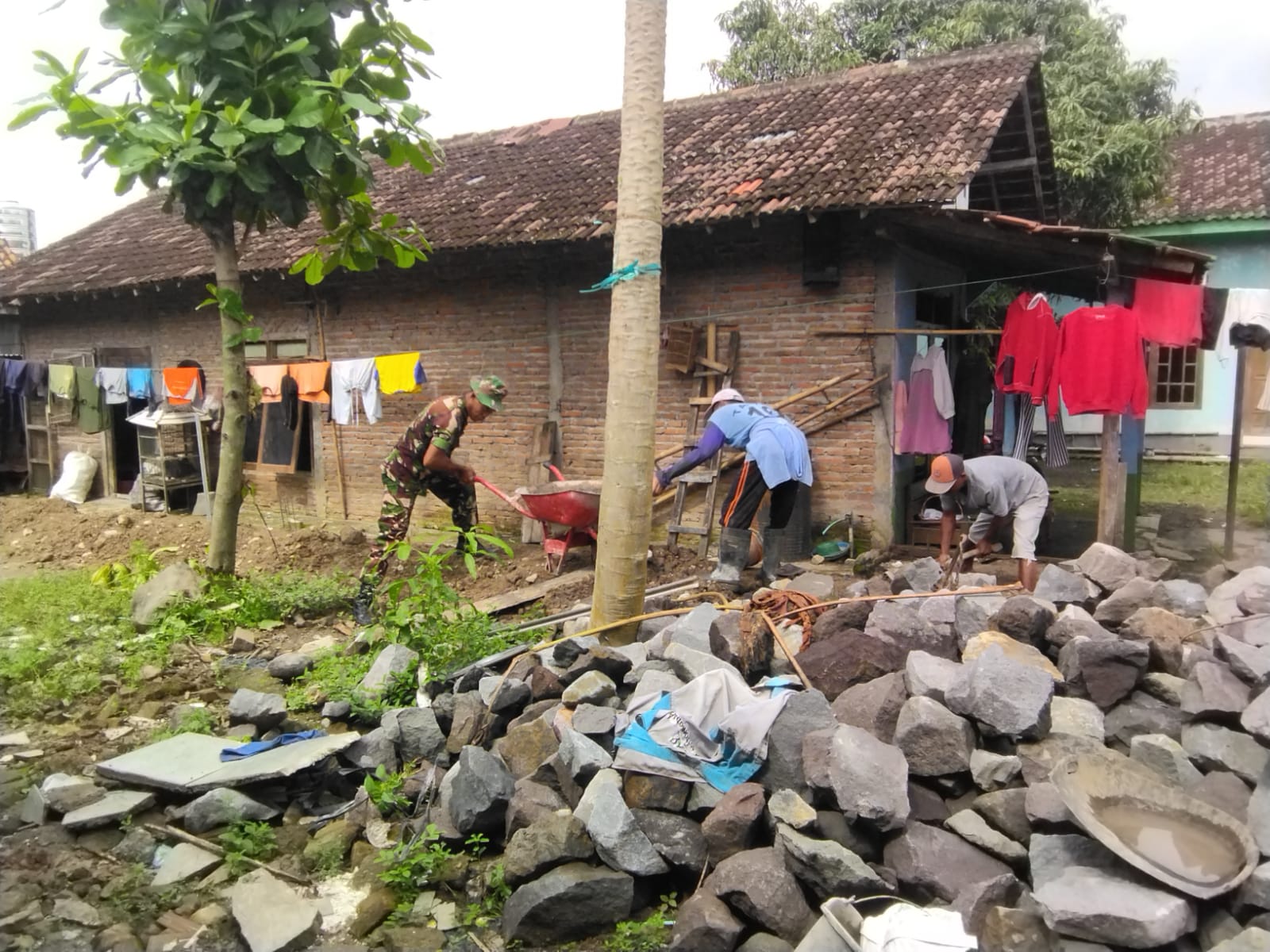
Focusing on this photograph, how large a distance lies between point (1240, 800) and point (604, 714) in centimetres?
231

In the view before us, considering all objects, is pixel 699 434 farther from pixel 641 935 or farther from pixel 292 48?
pixel 641 935

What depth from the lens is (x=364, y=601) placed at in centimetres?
646

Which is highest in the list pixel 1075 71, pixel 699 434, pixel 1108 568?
pixel 1075 71

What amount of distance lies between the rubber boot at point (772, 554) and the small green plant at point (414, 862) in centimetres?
377

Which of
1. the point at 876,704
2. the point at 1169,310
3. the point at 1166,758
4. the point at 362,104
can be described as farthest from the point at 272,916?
the point at 1169,310

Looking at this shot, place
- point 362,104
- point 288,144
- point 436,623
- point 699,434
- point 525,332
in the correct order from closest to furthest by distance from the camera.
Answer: point 436,623 < point 288,144 < point 362,104 < point 699,434 < point 525,332

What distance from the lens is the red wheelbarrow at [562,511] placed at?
7.30 metres

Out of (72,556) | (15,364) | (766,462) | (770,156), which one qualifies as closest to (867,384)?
(766,462)

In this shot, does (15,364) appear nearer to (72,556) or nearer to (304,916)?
(72,556)

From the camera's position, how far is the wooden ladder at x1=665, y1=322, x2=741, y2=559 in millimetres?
8078

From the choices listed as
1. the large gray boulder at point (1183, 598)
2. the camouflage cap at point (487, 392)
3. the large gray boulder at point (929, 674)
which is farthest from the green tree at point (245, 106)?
the large gray boulder at point (1183, 598)

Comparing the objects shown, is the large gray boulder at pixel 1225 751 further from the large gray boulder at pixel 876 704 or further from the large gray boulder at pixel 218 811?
the large gray boulder at pixel 218 811

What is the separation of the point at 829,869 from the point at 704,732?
29.7 inches

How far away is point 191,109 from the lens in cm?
502
